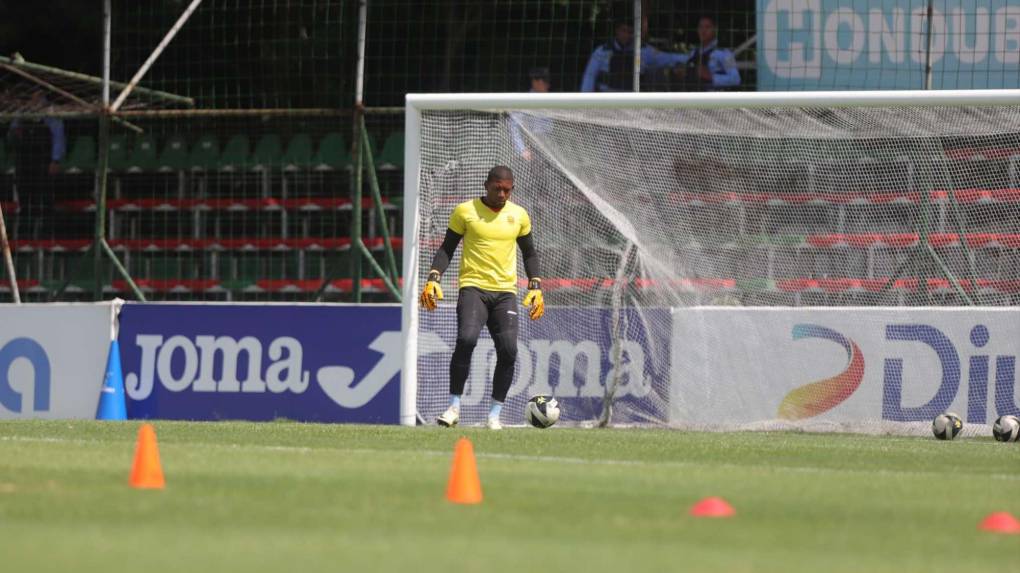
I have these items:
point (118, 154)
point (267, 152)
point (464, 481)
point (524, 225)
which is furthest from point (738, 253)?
point (118, 154)

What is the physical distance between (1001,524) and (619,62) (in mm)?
11230

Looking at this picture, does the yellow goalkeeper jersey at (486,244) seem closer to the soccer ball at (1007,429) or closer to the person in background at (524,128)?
the person in background at (524,128)

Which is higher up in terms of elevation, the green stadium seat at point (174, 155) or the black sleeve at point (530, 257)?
the green stadium seat at point (174, 155)

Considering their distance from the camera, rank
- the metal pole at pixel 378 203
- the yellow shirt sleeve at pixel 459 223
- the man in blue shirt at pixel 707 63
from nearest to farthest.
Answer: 1. the yellow shirt sleeve at pixel 459 223
2. the metal pole at pixel 378 203
3. the man in blue shirt at pixel 707 63

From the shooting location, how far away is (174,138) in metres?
18.6

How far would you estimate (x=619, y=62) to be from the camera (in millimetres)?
16812

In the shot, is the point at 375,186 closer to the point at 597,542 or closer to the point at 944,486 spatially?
the point at 944,486

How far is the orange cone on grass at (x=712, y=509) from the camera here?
6.41 metres

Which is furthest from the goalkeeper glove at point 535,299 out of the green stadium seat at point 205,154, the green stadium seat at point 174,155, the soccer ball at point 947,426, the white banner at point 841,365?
the green stadium seat at point 174,155

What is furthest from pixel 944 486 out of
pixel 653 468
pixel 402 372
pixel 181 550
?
pixel 402 372

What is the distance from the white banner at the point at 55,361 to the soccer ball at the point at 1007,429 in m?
8.25

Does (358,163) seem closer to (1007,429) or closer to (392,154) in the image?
(392,154)

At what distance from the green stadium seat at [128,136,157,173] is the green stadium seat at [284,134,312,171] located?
5.79ft

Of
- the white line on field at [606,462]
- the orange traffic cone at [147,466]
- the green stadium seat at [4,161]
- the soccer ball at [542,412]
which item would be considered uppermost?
the green stadium seat at [4,161]
